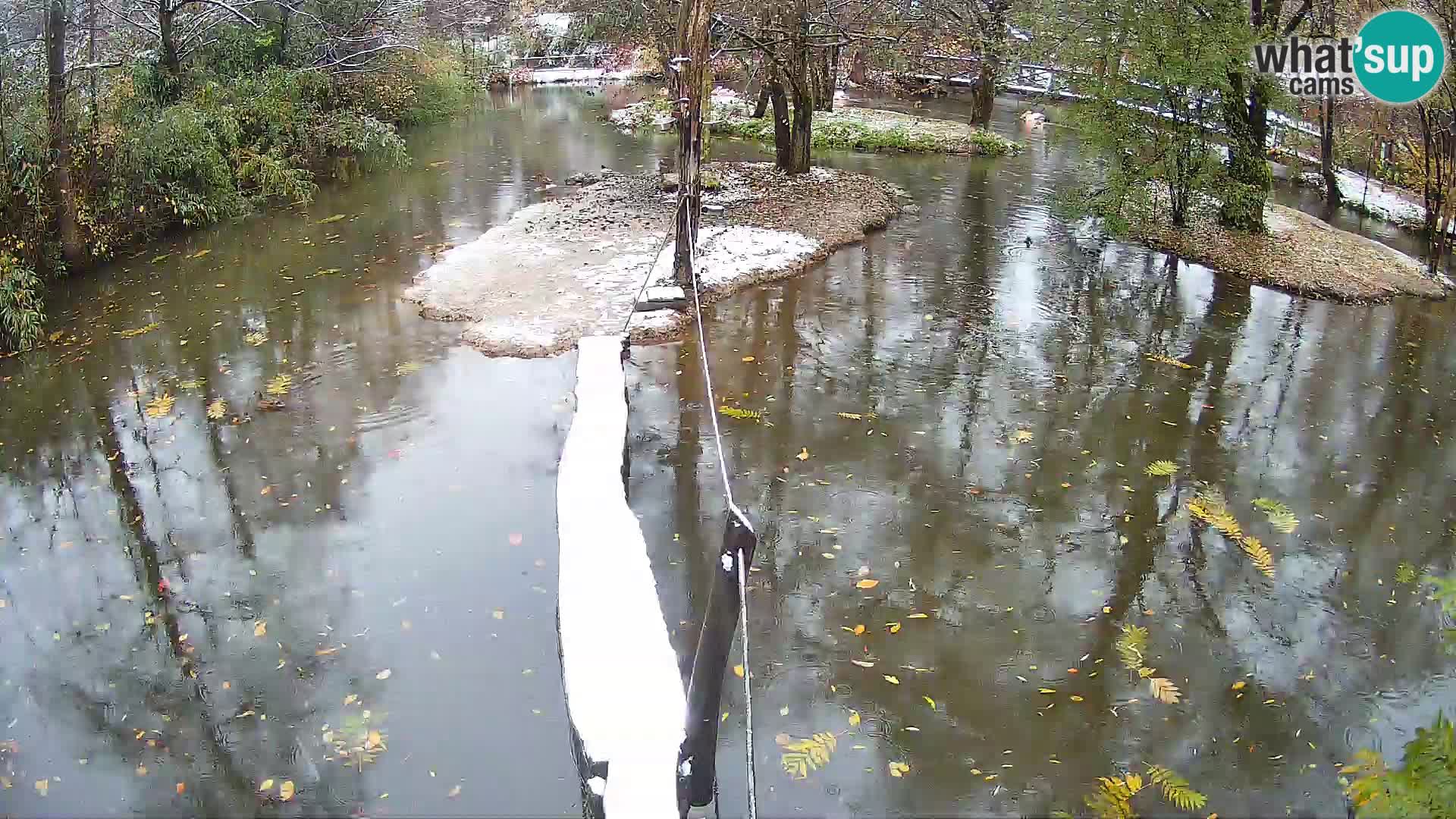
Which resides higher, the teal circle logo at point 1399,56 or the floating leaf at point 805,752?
the teal circle logo at point 1399,56

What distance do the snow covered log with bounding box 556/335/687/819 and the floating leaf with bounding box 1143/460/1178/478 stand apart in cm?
391

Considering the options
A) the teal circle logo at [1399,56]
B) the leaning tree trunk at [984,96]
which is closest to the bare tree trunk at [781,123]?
the leaning tree trunk at [984,96]

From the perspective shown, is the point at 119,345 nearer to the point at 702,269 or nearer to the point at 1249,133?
the point at 702,269

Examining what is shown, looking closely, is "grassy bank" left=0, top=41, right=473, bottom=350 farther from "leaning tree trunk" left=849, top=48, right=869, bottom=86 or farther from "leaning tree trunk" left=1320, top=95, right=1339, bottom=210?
"leaning tree trunk" left=1320, top=95, right=1339, bottom=210

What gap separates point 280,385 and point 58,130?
16.6ft

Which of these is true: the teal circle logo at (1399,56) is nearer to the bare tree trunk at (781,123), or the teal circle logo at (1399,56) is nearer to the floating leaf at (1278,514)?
the bare tree trunk at (781,123)

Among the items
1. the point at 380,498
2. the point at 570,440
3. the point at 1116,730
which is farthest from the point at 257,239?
the point at 1116,730

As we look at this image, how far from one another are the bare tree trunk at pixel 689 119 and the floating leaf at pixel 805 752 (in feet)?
20.4

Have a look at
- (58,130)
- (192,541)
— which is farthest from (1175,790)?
(58,130)

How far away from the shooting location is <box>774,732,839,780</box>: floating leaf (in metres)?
4.19

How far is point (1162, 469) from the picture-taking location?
22.8 feet

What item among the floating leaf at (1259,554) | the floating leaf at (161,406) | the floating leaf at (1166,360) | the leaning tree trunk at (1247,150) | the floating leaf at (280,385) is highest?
the leaning tree trunk at (1247,150)

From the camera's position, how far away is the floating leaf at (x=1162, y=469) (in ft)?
22.5

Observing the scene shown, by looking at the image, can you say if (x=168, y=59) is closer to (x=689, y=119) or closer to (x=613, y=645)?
(x=689, y=119)
